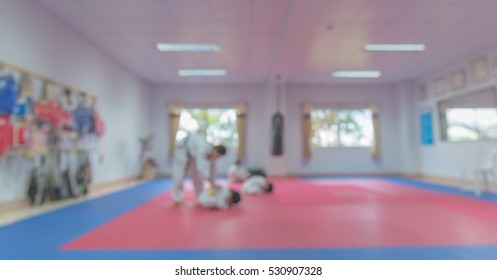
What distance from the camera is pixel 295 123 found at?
9.09 meters

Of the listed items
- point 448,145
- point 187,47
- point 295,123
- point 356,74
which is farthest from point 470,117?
point 187,47

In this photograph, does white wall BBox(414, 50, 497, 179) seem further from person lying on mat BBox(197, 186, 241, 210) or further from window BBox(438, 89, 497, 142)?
person lying on mat BBox(197, 186, 241, 210)

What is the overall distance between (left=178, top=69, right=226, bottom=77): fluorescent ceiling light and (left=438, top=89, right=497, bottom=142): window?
6.03 metres

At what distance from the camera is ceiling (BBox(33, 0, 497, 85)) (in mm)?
4301

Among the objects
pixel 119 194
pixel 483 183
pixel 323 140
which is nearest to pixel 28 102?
pixel 119 194

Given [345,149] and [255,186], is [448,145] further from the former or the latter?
[255,186]

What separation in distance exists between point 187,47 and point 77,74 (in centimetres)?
220

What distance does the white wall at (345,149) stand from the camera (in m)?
9.01

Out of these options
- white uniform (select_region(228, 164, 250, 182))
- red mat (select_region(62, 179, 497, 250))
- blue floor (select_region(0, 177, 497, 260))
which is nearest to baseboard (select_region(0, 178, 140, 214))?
blue floor (select_region(0, 177, 497, 260))

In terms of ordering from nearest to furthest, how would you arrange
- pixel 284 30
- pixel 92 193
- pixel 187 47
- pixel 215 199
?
pixel 215 199 < pixel 284 30 < pixel 92 193 < pixel 187 47

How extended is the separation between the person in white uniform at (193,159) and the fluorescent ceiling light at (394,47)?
4.35 metres

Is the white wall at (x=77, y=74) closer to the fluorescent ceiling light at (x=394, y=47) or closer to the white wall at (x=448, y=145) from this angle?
the fluorescent ceiling light at (x=394, y=47)

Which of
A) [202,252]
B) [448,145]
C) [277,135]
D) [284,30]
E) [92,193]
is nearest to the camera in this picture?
[202,252]
